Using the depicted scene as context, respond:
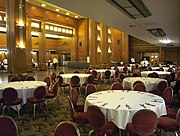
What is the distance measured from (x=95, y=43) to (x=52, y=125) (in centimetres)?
1232

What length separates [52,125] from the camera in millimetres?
4785

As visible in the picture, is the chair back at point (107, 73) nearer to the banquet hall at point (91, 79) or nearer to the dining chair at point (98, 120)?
the banquet hall at point (91, 79)

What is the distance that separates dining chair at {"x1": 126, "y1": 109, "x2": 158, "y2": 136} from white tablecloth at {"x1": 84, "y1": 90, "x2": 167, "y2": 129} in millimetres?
367

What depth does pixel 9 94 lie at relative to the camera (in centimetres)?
509

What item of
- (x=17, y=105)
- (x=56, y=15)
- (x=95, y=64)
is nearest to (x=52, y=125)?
(x=17, y=105)

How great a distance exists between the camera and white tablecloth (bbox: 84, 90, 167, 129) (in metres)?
3.35

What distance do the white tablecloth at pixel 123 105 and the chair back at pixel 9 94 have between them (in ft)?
7.30

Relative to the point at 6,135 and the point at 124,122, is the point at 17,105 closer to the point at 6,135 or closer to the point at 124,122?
the point at 6,135

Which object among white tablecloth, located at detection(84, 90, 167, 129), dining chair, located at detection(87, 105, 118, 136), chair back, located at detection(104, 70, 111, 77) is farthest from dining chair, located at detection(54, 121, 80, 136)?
chair back, located at detection(104, 70, 111, 77)

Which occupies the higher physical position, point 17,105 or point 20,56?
point 20,56

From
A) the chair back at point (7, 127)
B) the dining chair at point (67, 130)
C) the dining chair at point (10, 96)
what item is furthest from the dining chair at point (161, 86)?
the chair back at point (7, 127)

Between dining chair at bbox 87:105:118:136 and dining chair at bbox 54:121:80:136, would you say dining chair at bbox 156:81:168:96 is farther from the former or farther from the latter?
dining chair at bbox 54:121:80:136

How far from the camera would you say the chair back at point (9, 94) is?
5.08 meters

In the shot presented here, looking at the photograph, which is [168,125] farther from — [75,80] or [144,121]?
[75,80]
